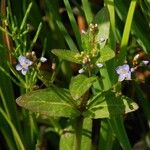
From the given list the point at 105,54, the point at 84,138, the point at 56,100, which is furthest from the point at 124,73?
the point at 84,138

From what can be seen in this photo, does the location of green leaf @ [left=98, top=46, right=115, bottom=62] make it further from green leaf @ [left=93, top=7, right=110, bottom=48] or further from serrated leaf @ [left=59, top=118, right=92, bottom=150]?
serrated leaf @ [left=59, top=118, right=92, bottom=150]

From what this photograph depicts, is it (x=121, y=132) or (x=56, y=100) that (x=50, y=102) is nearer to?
(x=56, y=100)

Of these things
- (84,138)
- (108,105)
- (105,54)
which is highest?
(105,54)

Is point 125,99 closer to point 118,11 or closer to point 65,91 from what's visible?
point 65,91

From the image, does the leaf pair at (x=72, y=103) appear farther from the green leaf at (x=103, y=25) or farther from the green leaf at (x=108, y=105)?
the green leaf at (x=103, y=25)

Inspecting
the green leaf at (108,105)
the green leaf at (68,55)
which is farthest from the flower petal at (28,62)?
the green leaf at (108,105)
